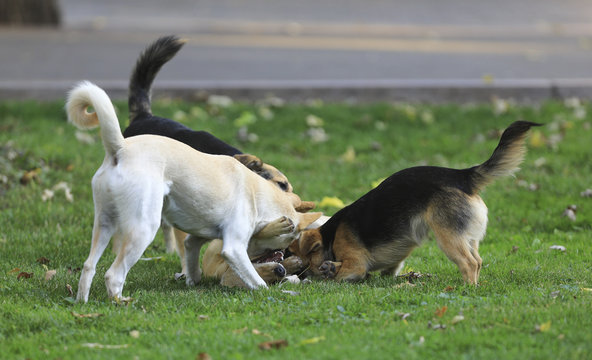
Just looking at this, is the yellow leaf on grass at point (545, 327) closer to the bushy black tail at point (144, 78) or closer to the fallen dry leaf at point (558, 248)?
the fallen dry leaf at point (558, 248)

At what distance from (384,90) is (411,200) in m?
5.72

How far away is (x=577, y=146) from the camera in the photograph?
9453 millimetres

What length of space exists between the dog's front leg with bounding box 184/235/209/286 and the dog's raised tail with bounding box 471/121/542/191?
1.95 m

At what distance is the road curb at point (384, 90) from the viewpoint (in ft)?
36.7

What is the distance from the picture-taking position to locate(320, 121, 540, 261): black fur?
220 inches

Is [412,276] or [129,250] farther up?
[129,250]

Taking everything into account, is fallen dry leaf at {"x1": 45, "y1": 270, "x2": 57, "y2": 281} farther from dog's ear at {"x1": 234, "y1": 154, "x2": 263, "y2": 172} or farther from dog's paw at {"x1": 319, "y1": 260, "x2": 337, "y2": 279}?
dog's paw at {"x1": 319, "y1": 260, "x2": 337, "y2": 279}

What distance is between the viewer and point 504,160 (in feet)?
18.6

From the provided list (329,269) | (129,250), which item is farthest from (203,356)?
(329,269)

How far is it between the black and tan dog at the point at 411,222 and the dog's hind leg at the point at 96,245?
5.63ft

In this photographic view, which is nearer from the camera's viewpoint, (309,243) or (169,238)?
(309,243)

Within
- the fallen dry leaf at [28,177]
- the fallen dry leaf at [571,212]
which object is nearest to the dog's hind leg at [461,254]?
the fallen dry leaf at [571,212]

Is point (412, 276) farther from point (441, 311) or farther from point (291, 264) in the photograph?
point (441, 311)

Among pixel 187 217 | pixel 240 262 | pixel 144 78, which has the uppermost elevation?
pixel 144 78
